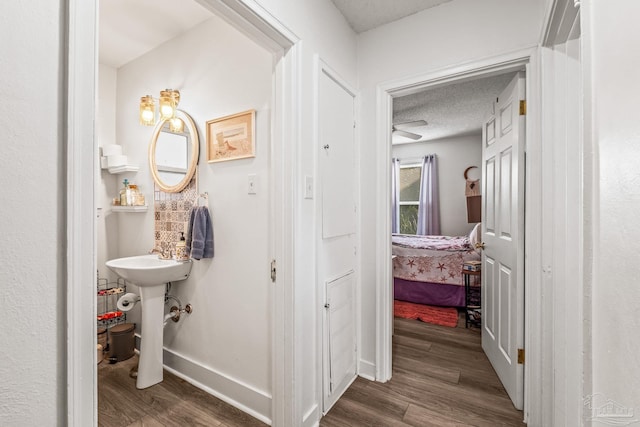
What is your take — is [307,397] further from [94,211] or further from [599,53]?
[599,53]

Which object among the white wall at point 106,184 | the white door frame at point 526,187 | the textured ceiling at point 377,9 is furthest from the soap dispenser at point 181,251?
the textured ceiling at point 377,9

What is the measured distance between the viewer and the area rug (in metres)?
3.15

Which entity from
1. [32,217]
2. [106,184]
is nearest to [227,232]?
[32,217]

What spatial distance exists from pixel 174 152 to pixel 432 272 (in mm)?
3174

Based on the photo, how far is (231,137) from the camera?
1.85 meters

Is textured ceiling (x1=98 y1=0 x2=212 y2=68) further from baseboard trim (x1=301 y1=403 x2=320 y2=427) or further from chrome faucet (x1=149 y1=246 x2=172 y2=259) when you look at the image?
baseboard trim (x1=301 y1=403 x2=320 y2=427)

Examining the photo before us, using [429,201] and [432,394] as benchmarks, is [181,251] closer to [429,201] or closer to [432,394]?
[432,394]

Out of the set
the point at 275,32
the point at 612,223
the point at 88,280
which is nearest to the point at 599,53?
the point at 612,223

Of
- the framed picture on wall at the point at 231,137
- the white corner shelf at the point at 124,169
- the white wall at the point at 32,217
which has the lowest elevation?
the white wall at the point at 32,217

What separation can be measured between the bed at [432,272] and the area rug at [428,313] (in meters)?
0.08

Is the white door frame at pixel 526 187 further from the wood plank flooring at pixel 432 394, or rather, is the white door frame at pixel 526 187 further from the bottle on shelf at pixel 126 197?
the bottle on shelf at pixel 126 197

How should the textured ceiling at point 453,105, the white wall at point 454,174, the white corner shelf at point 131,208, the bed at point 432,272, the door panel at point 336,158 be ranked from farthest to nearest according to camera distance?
the white wall at point 454,174
the bed at point 432,272
the textured ceiling at point 453,105
the white corner shelf at point 131,208
the door panel at point 336,158

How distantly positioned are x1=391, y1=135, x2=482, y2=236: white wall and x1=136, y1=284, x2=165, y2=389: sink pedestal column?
5.33m

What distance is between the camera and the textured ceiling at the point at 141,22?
1876 mm
